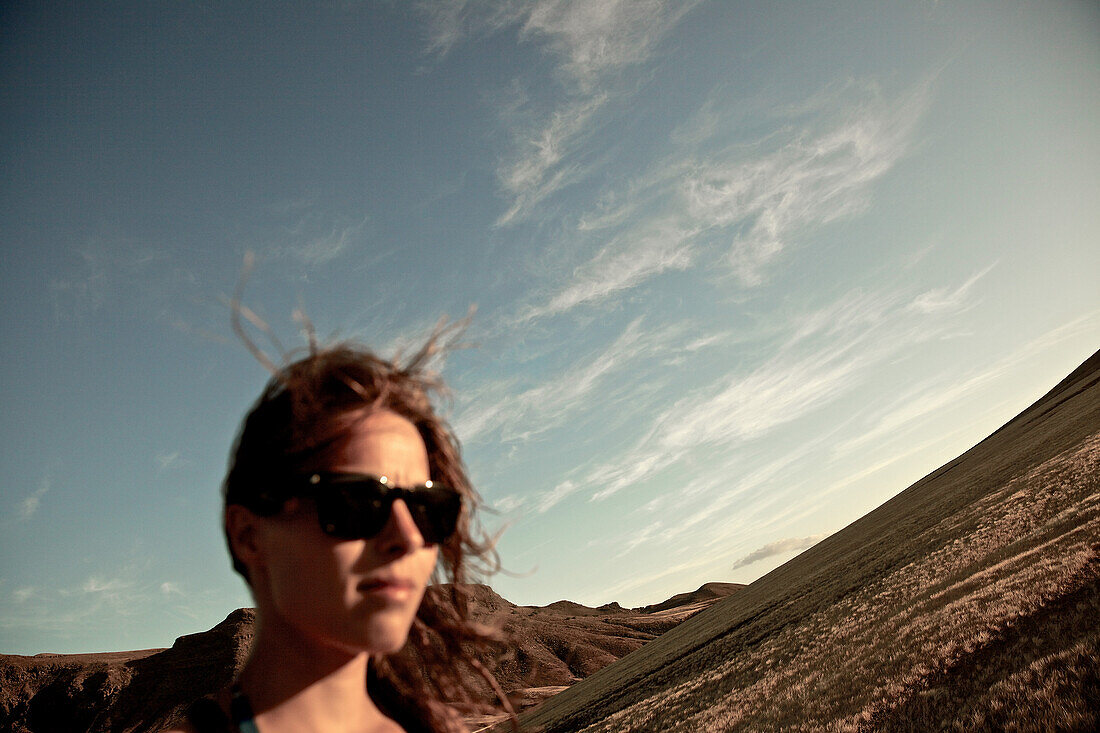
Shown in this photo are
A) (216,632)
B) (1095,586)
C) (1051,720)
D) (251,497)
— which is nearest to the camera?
(251,497)

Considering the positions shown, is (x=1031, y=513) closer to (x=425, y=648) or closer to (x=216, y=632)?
(x=425, y=648)

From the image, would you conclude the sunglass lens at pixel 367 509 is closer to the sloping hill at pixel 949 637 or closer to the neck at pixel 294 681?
the neck at pixel 294 681

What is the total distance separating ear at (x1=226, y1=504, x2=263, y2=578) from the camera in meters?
1.76

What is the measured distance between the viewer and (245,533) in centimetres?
178

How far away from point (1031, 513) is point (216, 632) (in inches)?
6363

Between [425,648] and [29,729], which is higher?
[29,729]

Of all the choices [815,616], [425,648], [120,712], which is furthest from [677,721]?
[120,712]

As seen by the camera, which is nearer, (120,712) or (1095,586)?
(1095,586)

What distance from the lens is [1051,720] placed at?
9.37 m

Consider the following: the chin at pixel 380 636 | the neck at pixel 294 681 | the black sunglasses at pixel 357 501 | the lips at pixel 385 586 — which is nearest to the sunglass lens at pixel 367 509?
the black sunglasses at pixel 357 501

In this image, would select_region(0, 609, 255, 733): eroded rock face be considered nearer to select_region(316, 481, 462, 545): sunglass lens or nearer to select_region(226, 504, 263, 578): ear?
select_region(226, 504, 263, 578): ear

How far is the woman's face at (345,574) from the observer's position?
1.61 metres

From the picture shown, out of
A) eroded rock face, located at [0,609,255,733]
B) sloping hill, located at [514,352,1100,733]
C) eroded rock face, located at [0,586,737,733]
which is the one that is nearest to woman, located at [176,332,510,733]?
sloping hill, located at [514,352,1100,733]

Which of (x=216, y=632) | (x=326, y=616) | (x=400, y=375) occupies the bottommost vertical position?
(x=326, y=616)
